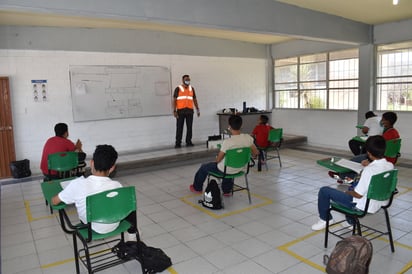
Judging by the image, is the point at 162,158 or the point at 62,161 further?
the point at 162,158

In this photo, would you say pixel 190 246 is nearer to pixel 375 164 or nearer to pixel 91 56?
pixel 375 164

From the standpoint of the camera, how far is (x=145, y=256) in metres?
2.87

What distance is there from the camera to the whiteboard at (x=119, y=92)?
705 centimetres

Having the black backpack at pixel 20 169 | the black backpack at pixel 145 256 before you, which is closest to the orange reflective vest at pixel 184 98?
the black backpack at pixel 20 169

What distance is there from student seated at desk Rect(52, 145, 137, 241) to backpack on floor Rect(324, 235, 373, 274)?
1.72 m

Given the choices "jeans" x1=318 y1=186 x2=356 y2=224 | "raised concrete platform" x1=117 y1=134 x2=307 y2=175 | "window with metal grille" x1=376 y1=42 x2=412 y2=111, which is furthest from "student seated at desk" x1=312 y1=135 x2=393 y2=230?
"window with metal grille" x1=376 y1=42 x2=412 y2=111

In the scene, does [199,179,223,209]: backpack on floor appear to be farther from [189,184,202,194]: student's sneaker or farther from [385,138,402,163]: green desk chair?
[385,138,402,163]: green desk chair

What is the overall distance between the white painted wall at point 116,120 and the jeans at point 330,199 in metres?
5.22

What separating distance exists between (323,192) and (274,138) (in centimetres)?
322

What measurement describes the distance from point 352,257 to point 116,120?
19.9 ft

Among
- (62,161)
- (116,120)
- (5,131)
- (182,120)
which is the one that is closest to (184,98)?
(182,120)

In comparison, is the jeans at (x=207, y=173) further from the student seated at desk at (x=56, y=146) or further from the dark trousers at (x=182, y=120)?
the dark trousers at (x=182, y=120)

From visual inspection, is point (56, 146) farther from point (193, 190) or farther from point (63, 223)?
point (63, 223)

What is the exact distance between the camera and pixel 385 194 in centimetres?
292
